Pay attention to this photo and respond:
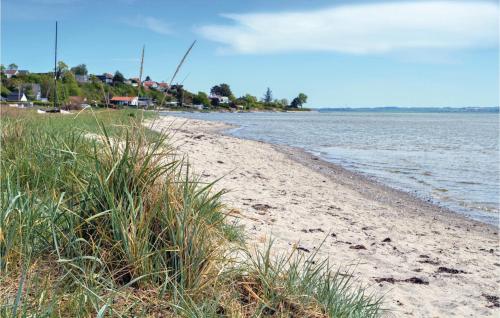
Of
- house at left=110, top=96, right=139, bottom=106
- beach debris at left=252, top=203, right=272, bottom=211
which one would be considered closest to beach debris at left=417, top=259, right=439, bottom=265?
beach debris at left=252, top=203, right=272, bottom=211

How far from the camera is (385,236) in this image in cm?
699

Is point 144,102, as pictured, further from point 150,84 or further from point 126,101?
point 150,84

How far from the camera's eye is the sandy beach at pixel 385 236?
4.78 metres

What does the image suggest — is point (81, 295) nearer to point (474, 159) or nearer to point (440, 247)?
point (440, 247)

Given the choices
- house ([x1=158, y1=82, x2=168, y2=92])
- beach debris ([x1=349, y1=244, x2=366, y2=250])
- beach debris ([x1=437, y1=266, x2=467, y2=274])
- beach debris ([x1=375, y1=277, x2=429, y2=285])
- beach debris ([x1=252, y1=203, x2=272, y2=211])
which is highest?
house ([x1=158, y1=82, x2=168, y2=92])

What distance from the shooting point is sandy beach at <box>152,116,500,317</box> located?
15.7 feet

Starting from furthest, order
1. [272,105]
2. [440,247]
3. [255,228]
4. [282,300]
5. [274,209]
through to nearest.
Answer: [272,105] → [274,209] → [440,247] → [255,228] → [282,300]

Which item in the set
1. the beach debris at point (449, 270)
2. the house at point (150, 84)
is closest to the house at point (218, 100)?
the beach debris at point (449, 270)

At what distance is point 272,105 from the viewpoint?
188625 mm

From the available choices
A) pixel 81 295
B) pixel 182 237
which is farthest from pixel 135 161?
pixel 81 295

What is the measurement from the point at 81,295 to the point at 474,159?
20.8m

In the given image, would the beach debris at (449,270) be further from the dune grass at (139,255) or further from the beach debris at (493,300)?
the dune grass at (139,255)

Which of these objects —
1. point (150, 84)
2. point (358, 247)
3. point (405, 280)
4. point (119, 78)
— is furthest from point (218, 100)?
point (150, 84)

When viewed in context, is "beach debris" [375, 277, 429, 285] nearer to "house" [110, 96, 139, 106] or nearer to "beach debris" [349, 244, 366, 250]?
"beach debris" [349, 244, 366, 250]
